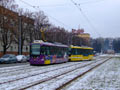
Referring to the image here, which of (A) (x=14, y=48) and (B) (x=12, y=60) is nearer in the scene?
(B) (x=12, y=60)

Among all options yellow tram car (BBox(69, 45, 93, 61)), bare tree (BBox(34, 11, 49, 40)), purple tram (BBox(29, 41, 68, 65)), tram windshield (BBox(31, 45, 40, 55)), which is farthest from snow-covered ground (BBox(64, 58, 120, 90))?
→ bare tree (BBox(34, 11, 49, 40))

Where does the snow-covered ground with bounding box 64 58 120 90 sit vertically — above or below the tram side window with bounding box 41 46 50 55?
below

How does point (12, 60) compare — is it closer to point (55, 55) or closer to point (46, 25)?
point (55, 55)

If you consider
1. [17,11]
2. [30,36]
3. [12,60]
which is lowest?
[12,60]

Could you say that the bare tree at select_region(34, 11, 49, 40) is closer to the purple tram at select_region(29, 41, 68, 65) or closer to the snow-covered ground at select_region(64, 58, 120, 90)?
the purple tram at select_region(29, 41, 68, 65)

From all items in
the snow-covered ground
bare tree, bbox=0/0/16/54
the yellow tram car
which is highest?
bare tree, bbox=0/0/16/54

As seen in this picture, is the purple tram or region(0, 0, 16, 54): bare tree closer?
the purple tram

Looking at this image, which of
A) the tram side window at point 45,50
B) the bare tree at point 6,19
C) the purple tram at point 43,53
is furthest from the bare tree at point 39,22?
the tram side window at point 45,50

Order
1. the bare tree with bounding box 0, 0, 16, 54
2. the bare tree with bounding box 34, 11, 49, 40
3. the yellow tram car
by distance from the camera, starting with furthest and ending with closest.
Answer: the bare tree with bounding box 34, 11, 49, 40 < the bare tree with bounding box 0, 0, 16, 54 < the yellow tram car

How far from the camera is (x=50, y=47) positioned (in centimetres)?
2609

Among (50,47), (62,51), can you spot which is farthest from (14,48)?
(50,47)

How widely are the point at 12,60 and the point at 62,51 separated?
8.13m

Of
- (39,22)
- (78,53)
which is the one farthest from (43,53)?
(39,22)

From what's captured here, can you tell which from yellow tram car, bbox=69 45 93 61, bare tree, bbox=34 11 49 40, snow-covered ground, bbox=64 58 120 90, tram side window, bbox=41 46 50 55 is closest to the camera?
snow-covered ground, bbox=64 58 120 90
